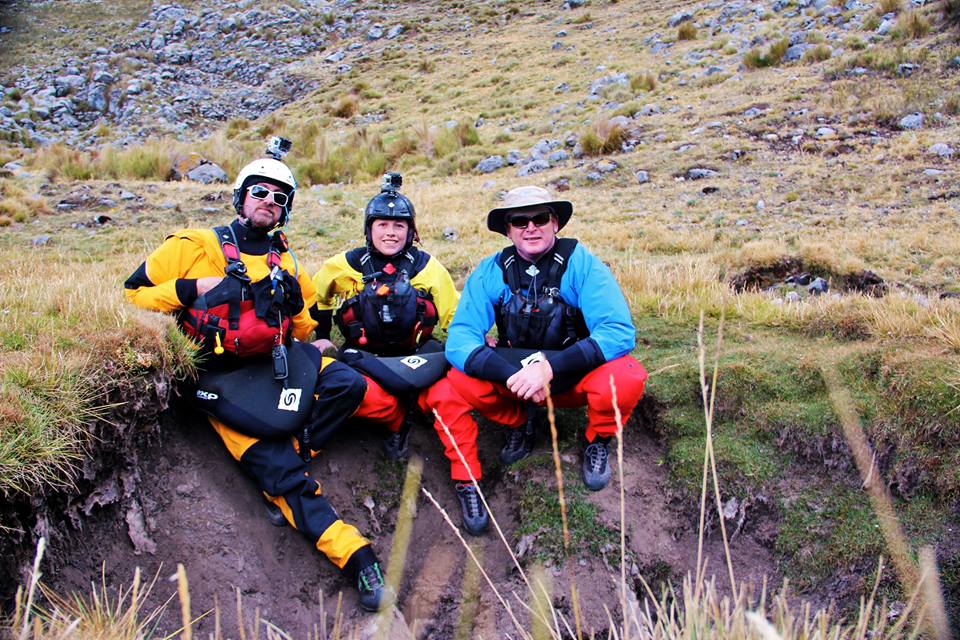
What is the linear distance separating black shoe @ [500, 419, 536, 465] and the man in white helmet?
978mm

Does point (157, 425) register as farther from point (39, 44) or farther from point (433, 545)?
point (39, 44)

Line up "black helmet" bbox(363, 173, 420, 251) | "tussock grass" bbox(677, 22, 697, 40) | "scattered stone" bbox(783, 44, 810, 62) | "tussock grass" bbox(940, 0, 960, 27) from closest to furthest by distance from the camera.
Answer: "black helmet" bbox(363, 173, 420, 251)
"tussock grass" bbox(940, 0, 960, 27)
"scattered stone" bbox(783, 44, 810, 62)
"tussock grass" bbox(677, 22, 697, 40)

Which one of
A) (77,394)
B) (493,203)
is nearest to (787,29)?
(493,203)

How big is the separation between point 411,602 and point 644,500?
158 centimetres

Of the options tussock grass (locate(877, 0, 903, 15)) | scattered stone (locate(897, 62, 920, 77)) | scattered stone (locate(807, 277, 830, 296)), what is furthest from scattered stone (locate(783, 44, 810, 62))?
scattered stone (locate(807, 277, 830, 296))

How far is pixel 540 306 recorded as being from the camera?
4340mm

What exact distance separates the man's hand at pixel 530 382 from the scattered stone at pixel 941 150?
8264mm

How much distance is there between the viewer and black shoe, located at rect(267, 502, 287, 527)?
4031 millimetres

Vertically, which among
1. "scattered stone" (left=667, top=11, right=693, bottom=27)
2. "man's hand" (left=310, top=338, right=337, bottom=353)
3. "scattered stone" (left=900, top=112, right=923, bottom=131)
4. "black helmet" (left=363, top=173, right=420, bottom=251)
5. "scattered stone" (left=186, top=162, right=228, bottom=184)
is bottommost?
"man's hand" (left=310, top=338, right=337, bottom=353)

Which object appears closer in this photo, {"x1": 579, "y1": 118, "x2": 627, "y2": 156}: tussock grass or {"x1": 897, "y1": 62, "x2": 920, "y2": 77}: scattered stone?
{"x1": 897, "y1": 62, "x2": 920, "y2": 77}: scattered stone

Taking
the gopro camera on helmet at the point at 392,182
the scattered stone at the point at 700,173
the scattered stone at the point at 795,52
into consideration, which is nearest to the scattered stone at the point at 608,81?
the scattered stone at the point at 795,52

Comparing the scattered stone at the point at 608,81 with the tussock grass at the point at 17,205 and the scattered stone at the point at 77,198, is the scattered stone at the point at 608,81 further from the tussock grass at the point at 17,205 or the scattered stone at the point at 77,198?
the tussock grass at the point at 17,205

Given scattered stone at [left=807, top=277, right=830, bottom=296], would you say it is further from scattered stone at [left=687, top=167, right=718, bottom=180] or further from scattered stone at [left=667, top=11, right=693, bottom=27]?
scattered stone at [left=667, top=11, right=693, bottom=27]

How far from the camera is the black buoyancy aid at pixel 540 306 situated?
14.3 ft
